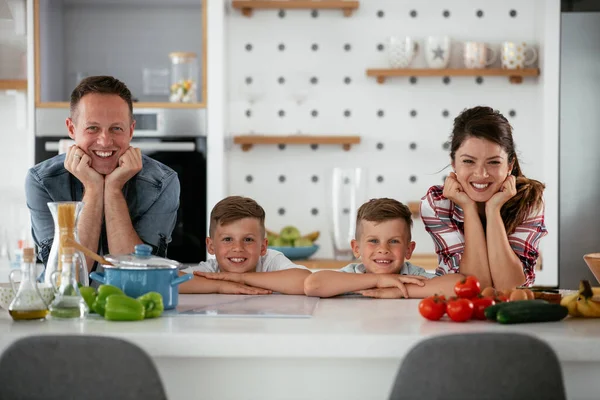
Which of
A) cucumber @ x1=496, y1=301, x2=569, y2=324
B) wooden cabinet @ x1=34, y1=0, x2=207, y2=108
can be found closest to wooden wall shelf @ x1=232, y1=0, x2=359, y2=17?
wooden cabinet @ x1=34, y1=0, x2=207, y2=108

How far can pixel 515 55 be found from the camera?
4145mm

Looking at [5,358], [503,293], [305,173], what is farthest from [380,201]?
[305,173]

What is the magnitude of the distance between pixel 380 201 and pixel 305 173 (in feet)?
6.33

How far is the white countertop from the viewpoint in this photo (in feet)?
4.92

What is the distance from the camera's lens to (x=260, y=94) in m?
4.24

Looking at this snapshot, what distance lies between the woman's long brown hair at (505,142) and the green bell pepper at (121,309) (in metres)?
1.19

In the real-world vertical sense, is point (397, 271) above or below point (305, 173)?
below

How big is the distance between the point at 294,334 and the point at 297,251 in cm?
235

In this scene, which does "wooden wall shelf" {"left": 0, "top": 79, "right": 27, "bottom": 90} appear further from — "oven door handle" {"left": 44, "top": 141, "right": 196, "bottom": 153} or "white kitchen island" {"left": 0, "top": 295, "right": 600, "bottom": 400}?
"white kitchen island" {"left": 0, "top": 295, "right": 600, "bottom": 400}

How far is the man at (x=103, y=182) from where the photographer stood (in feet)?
7.76

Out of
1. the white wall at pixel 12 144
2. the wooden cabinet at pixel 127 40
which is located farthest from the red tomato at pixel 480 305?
the white wall at pixel 12 144

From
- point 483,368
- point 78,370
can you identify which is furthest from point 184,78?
point 483,368

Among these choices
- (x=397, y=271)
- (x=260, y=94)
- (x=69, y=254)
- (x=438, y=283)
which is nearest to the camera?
(x=69, y=254)

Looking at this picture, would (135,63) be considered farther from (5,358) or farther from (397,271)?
(5,358)
